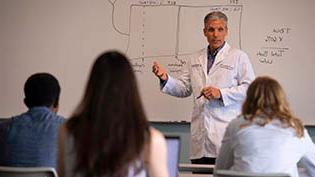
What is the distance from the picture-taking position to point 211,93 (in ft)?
11.2

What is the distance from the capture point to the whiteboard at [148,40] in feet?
13.9

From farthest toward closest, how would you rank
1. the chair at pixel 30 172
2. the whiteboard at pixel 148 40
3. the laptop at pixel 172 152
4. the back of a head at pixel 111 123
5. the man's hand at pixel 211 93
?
the whiteboard at pixel 148 40 < the man's hand at pixel 211 93 < the laptop at pixel 172 152 < the chair at pixel 30 172 < the back of a head at pixel 111 123

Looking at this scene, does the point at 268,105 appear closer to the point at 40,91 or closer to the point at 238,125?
the point at 238,125

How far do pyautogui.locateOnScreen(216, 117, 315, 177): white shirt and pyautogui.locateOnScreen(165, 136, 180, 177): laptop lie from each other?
28 centimetres

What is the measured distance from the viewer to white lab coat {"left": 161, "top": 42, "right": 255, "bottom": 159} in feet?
11.7

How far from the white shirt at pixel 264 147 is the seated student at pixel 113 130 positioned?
64 cm

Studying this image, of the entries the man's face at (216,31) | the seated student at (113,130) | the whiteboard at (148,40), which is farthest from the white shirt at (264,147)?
the whiteboard at (148,40)

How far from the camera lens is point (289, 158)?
2.32 m

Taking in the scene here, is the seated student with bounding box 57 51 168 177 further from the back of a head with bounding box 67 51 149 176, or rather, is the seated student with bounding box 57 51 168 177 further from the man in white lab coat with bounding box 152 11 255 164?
the man in white lab coat with bounding box 152 11 255 164

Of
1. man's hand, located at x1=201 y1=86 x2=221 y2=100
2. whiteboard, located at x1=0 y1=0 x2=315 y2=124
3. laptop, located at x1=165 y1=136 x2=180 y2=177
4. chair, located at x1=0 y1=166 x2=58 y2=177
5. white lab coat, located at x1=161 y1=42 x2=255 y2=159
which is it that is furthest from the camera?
whiteboard, located at x1=0 y1=0 x2=315 y2=124

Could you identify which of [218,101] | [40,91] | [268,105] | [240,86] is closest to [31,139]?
[40,91]

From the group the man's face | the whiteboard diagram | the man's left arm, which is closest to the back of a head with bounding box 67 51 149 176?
the man's left arm

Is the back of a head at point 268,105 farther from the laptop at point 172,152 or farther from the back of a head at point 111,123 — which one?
the back of a head at point 111,123

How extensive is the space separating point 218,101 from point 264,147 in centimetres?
130
